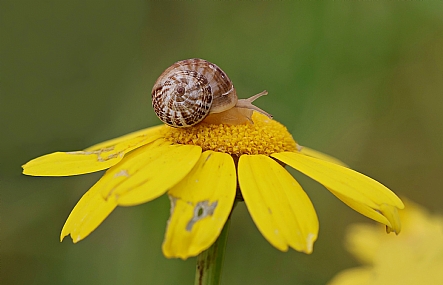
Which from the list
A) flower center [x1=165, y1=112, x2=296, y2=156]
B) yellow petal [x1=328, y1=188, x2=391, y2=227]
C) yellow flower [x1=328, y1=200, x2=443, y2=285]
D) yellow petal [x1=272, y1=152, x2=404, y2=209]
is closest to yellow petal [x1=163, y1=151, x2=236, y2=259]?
flower center [x1=165, y1=112, x2=296, y2=156]

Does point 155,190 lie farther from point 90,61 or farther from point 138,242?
point 90,61

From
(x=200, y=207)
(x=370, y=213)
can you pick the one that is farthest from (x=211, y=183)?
(x=370, y=213)

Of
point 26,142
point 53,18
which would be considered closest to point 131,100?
point 26,142

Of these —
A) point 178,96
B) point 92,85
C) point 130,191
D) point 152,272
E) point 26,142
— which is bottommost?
point 152,272

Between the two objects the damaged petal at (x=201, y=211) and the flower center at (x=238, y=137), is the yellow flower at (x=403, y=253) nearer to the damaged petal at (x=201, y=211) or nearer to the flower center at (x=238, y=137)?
the flower center at (x=238, y=137)

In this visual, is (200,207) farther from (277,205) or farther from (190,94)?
(190,94)

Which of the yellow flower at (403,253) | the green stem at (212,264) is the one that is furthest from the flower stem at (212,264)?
the yellow flower at (403,253)
